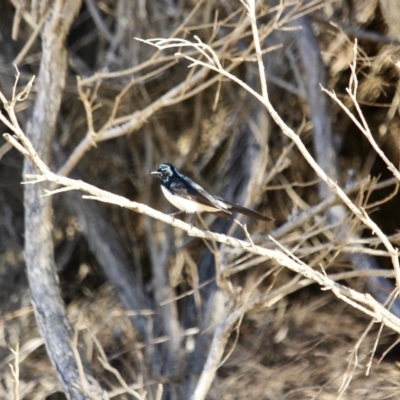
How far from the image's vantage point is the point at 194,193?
5.27 m

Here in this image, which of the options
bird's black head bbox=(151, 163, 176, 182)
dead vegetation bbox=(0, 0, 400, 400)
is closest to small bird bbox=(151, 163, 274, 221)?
bird's black head bbox=(151, 163, 176, 182)

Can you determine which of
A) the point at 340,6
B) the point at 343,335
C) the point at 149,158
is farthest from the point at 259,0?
the point at 343,335

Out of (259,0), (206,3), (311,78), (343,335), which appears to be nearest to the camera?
(259,0)

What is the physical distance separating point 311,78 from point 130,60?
1729mm

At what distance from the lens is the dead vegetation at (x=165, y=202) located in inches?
268

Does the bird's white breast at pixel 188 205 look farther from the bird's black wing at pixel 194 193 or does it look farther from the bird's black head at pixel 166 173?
the bird's black head at pixel 166 173

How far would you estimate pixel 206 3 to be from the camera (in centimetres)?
788

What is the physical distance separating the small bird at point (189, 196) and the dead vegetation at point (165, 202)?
92cm

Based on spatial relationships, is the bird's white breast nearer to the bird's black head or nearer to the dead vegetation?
the bird's black head

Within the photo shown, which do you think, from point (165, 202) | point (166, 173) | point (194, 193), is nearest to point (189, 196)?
point (194, 193)

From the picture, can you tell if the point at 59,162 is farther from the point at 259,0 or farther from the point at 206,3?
the point at 259,0

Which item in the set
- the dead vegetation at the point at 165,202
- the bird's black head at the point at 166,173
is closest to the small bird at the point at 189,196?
the bird's black head at the point at 166,173

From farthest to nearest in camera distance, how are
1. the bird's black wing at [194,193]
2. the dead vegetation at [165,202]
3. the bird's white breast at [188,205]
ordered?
the dead vegetation at [165,202]
the bird's white breast at [188,205]
the bird's black wing at [194,193]

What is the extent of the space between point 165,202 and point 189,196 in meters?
3.24
